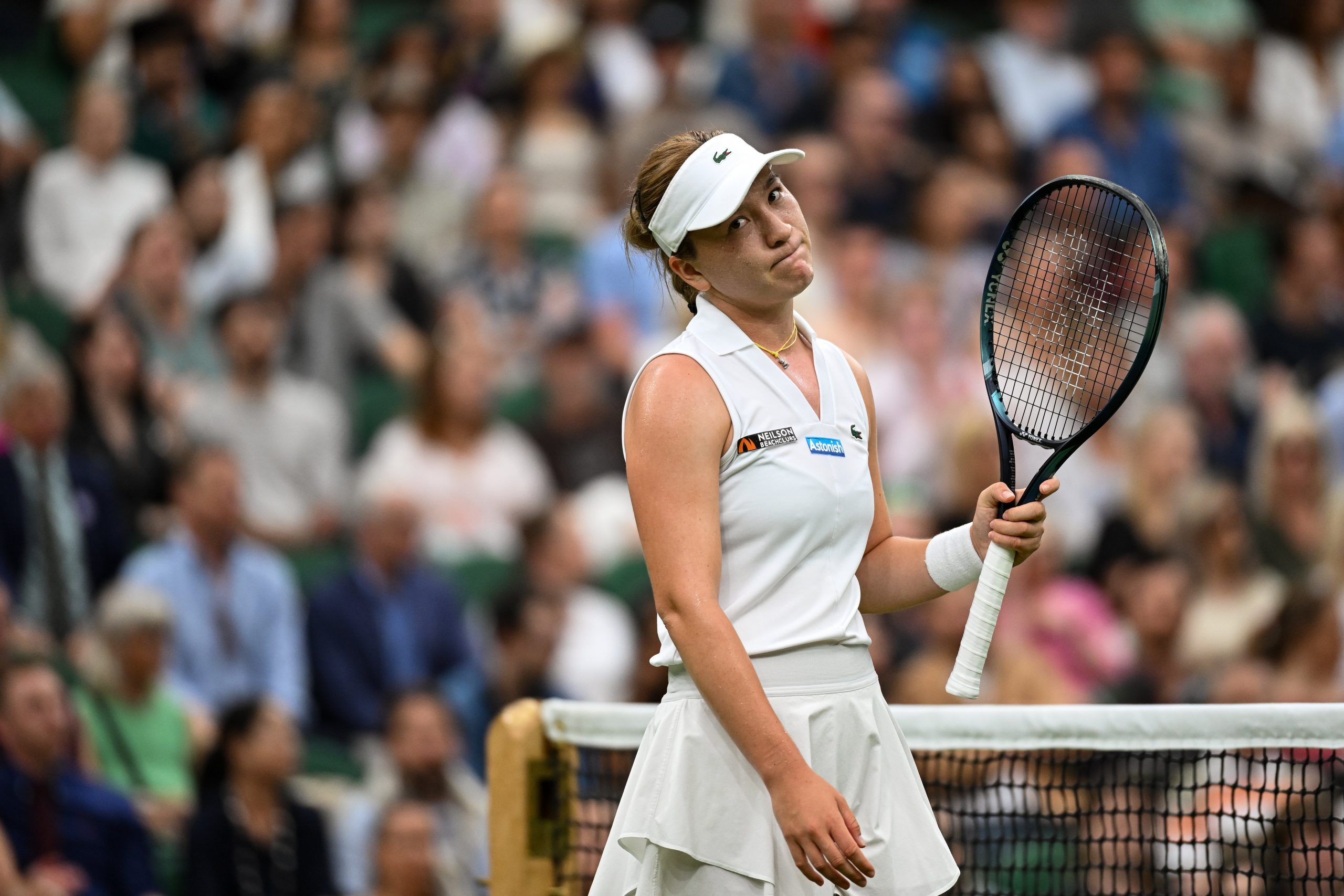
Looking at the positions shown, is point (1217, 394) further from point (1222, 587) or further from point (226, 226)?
point (226, 226)

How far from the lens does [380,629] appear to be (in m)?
7.68

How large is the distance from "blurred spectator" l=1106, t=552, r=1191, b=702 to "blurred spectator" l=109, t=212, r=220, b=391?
458cm

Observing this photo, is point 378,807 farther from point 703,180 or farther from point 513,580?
point 703,180

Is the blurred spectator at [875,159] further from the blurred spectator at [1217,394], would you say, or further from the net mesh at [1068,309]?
the blurred spectator at [1217,394]

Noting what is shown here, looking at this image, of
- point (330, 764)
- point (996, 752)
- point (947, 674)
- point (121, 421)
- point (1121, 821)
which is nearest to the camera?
point (996, 752)

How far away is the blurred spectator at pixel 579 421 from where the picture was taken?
895 cm

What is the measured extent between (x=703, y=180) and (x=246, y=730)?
13.6ft

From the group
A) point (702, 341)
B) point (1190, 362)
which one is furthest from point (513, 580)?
point (702, 341)

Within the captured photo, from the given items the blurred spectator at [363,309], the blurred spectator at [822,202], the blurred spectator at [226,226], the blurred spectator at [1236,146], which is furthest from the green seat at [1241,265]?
the blurred spectator at [226,226]

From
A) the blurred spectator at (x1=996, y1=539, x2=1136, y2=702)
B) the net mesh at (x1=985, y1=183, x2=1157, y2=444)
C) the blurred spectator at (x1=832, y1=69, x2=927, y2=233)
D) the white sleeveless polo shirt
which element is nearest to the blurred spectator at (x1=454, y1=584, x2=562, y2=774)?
the blurred spectator at (x1=996, y1=539, x2=1136, y2=702)

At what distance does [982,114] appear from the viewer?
10984 mm

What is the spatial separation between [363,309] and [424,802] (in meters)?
3.39

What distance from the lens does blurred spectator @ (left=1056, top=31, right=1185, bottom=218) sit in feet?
36.4

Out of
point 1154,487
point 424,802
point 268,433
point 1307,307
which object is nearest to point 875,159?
point 1307,307
